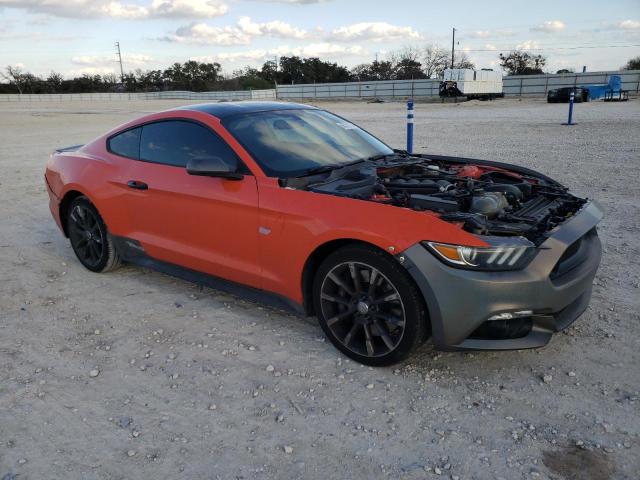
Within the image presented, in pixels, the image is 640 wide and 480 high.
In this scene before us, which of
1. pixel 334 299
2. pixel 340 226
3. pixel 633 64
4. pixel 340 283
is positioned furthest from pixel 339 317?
pixel 633 64

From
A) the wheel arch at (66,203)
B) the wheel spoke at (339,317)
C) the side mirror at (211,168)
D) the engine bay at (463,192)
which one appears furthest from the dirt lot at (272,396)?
the side mirror at (211,168)

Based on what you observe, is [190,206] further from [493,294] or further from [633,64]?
[633,64]

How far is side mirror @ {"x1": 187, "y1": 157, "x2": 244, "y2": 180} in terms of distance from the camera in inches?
146

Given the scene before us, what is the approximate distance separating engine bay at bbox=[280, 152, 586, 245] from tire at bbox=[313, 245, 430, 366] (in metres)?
0.43

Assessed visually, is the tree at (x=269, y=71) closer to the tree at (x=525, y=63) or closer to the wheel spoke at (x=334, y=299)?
the tree at (x=525, y=63)

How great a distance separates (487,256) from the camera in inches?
116

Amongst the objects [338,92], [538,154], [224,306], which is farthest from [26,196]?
[338,92]

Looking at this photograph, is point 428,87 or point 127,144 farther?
point 428,87

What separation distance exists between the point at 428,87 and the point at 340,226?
50.1m

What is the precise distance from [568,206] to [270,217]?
2077mm

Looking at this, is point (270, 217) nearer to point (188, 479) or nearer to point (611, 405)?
point (188, 479)

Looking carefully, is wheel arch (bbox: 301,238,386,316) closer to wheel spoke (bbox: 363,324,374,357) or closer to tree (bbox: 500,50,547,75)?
wheel spoke (bbox: 363,324,374,357)

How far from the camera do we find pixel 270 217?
142 inches

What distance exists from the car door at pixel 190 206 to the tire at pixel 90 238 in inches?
19.3
